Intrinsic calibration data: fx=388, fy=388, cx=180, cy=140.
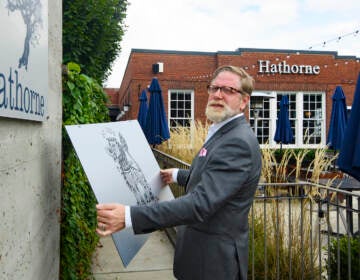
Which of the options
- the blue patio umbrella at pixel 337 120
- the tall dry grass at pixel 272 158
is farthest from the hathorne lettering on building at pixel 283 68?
the blue patio umbrella at pixel 337 120

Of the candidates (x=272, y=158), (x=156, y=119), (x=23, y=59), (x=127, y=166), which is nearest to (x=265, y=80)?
(x=156, y=119)

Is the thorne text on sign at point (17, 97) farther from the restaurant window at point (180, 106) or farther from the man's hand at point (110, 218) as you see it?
the restaurant window at point (180, 106)

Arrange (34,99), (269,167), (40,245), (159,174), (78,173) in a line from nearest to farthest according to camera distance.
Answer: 1. (34,99)
2. (40,245)
3. (159,174)
4. (78,173)
5. (269,167)

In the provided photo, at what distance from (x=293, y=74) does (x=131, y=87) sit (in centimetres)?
725

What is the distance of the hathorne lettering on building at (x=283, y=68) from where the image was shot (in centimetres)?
1723

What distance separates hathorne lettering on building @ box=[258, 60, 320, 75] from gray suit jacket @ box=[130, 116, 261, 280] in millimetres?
15714

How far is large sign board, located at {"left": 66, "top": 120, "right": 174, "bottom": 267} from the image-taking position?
1919 millimetres

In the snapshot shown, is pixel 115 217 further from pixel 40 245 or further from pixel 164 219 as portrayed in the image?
pixel 40 245

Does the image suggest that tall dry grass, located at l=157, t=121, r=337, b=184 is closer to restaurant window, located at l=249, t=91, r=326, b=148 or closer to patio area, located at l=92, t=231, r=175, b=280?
patio area, located at l=92, t=231, r=175, b=280

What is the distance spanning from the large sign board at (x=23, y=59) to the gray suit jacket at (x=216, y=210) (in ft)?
2.27

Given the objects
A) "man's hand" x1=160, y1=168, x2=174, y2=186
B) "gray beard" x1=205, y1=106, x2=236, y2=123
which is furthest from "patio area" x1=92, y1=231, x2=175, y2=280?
"gray beard" x1=205, y1=106, x2=236, y2=123

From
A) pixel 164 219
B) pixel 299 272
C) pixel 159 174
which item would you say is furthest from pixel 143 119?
pixel 164 219

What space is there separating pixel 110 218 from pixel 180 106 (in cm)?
1475

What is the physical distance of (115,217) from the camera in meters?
1.81
